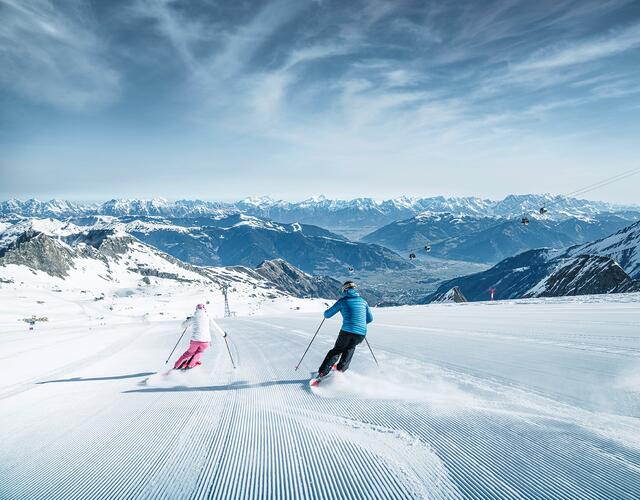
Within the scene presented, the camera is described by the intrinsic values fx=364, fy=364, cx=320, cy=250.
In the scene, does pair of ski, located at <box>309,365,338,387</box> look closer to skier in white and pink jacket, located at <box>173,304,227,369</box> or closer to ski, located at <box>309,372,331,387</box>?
ski, located at <box>309,372,331,387</box>

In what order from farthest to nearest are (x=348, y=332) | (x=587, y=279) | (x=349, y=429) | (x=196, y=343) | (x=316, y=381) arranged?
(x=587, y=279) → (x=196, y=343) → (x=348, y=332) → (x=316, y=381) → (x=349, y=429)

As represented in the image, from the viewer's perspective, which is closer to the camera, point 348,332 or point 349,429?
point 349,429

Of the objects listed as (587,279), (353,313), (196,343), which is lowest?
(587,279)

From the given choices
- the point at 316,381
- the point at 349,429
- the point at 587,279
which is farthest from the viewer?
the point at 587,279

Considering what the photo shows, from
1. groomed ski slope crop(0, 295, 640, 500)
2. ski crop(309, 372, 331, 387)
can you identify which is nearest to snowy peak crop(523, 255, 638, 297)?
groomed ski slope crop(0, 295, 640, 500)

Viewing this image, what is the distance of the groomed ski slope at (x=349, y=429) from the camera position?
13.1ft

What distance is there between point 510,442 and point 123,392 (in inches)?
314

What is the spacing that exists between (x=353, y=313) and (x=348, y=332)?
0.44m

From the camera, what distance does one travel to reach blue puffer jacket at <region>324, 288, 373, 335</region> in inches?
328

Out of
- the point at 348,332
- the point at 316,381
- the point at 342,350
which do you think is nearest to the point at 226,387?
the point at 316,381

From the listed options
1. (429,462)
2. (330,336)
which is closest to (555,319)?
(330,336)

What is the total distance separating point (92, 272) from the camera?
188 metres

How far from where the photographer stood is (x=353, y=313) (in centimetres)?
839

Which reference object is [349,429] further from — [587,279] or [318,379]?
[587,279]
